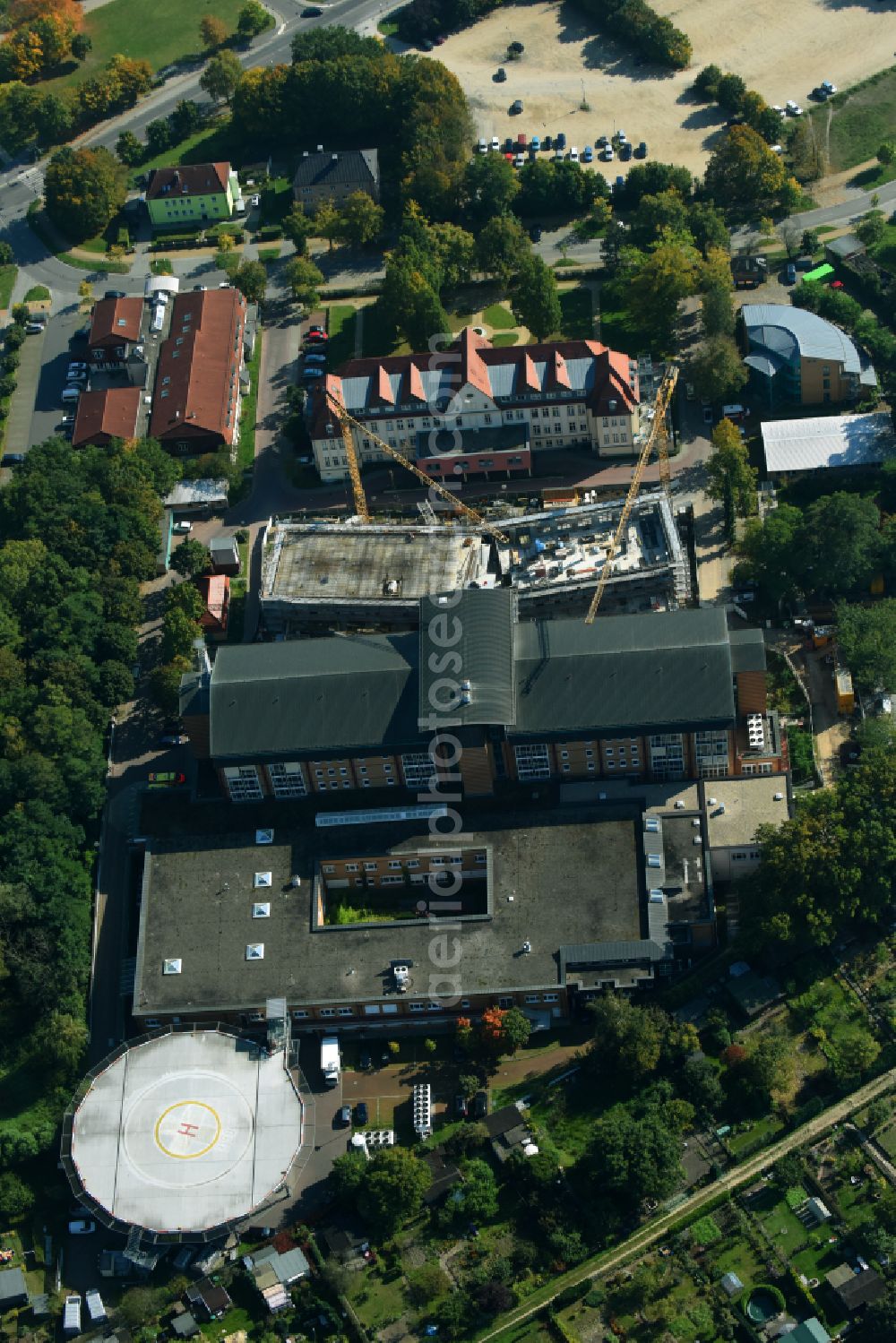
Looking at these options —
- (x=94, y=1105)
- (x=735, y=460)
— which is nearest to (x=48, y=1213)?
(x=94, y=1105)

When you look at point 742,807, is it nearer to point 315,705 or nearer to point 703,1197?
point 703,1197

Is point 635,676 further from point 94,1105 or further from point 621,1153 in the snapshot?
point 94,1105

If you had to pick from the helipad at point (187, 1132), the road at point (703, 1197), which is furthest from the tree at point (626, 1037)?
the helipad at point (187, 1132)

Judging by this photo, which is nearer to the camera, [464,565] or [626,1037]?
[626,1037]

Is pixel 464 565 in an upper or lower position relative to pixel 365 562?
lower

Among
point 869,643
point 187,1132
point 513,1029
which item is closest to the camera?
point 187,1132

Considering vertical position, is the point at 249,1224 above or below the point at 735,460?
below

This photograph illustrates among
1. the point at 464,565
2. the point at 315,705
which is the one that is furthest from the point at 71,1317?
the point at 464,565
